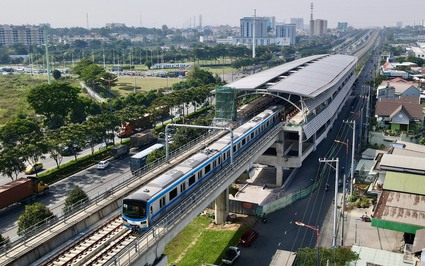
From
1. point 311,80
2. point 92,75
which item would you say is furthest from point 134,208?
point 92,75

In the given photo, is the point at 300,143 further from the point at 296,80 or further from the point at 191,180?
the point at 191,180

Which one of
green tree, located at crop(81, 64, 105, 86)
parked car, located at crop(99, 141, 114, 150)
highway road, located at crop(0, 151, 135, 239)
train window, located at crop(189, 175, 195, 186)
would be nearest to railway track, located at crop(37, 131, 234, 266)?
train window, located at crop(189, 175, 195, 186)

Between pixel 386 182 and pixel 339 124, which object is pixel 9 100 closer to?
pixel 339 124

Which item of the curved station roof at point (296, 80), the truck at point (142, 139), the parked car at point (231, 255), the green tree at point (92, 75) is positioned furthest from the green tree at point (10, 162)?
the green tree at point (92, 75)

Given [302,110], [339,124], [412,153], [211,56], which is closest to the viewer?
[412,153]

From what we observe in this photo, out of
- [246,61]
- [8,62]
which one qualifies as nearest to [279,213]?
[246,61]

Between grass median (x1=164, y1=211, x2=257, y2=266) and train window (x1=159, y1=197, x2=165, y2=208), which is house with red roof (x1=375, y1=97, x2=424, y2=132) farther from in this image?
train window (x1=159, y1=197, x2=165, y2=208)

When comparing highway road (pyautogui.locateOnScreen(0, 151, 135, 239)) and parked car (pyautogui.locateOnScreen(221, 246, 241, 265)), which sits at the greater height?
highway road (pyautogui.locateOnScreen(0, 151, 135, 239))
